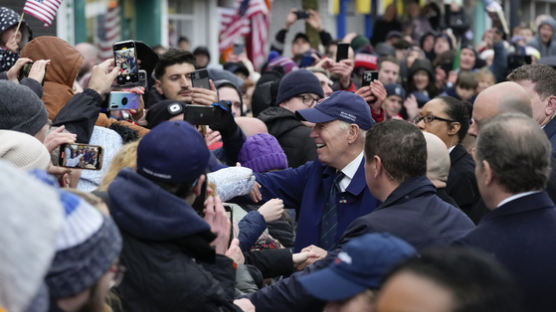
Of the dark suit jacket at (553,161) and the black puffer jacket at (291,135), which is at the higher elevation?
the dark suit jacket at (553,161)

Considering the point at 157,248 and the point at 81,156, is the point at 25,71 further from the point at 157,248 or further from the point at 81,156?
the point at 157,248

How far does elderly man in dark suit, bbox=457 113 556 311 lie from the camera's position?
311 centimetres

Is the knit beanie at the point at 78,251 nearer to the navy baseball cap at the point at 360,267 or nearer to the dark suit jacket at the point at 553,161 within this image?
the navy baseball cap at the point at 360,267

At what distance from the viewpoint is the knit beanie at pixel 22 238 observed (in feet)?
6.48

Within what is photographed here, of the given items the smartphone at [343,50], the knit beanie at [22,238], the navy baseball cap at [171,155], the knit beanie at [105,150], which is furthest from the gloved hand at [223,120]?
the knit beanie at [22,238]

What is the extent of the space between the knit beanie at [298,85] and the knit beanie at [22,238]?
4.88 meters

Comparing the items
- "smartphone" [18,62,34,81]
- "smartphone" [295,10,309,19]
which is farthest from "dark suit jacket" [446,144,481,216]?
"smartphone" [295,10,309,19]

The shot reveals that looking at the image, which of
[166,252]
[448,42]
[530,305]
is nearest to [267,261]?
[166,252]

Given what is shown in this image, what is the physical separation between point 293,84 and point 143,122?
1434mm

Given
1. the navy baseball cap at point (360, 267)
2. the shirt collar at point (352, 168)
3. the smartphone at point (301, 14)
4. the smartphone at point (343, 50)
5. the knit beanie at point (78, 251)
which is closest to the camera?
the knit beanie at point (78, 251)

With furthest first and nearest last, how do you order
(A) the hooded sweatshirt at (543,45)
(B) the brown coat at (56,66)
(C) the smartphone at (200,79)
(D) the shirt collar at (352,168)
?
(A) the hooded sweatshirt at (543,45), (C) the smartphone at (200,79), (B) the brown coat at (56,66), (D) the shirt collar at (352,168)

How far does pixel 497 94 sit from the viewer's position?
503 cm

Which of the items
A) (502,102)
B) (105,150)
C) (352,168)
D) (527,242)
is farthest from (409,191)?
(105,150)

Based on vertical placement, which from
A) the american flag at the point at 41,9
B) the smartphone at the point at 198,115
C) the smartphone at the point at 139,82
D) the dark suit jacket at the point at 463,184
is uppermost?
the american flag at the point at 41,9
